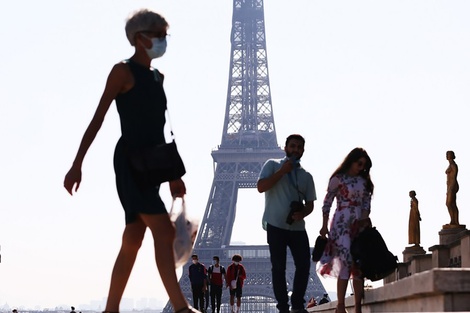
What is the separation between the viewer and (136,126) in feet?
27.2

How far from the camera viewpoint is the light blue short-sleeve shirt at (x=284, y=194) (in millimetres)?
11672

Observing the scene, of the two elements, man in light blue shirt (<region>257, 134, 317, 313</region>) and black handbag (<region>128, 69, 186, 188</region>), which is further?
man in light blue shirt (<region>257, 134, 317, 313</region>)

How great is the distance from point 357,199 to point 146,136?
14.0 feet

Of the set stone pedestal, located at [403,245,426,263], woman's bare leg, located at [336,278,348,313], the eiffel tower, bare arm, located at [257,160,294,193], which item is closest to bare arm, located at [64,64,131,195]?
bare arm, located at [257,160,294,193]

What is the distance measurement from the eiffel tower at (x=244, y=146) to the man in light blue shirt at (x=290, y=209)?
91445 mm

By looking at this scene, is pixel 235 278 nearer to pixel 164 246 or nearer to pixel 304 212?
pixel 304 212

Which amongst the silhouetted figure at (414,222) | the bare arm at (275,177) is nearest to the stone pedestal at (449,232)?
the silhouetted figure at (414,222)

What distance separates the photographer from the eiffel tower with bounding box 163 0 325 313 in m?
104

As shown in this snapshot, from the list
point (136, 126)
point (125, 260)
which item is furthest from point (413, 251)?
point (136, 126)

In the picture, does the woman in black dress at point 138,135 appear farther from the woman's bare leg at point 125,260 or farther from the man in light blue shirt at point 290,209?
the man in light blue shirt at point 290,209

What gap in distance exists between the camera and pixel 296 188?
11750mm

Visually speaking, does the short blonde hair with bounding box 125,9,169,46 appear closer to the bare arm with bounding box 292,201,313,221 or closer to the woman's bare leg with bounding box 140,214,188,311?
the woman's bare leg with bounding box 140,214,188,311

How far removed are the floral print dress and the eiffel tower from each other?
90907 millimetres

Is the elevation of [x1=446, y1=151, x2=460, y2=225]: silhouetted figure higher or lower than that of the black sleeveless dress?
higher
